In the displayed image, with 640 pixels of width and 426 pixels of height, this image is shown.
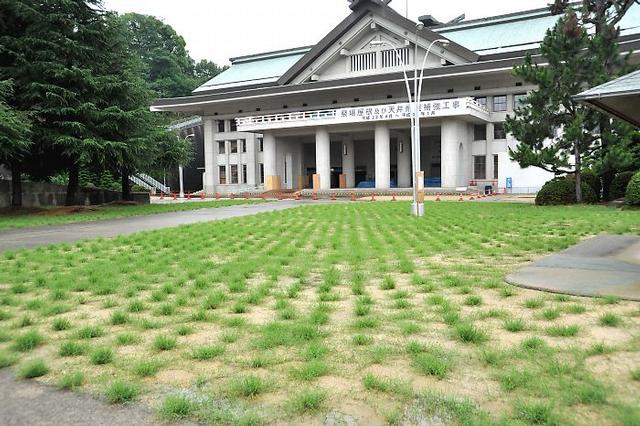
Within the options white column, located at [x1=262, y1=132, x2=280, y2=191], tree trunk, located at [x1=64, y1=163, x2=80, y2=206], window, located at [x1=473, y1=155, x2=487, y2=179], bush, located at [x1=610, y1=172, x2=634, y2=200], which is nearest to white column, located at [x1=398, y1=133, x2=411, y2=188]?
window, located at [x1=473, y1=155, x2=487, y2=179]

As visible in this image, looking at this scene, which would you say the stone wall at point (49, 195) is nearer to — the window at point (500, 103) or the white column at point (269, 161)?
the white column at point (269, 161)

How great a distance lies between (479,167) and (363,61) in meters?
13.6

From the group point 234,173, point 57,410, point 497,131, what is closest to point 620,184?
point 497,131

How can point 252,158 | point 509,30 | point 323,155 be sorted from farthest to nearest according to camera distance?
point 252,158
point 323,155
point 509,30

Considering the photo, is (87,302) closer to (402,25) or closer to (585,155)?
(585,155)

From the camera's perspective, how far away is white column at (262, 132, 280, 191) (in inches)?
1875

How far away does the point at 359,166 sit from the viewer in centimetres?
5491

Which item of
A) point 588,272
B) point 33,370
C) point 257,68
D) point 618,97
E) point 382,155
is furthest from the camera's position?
point 257,68

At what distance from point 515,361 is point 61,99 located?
23.0 m

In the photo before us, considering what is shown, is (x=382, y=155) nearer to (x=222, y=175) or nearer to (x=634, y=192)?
(x=222, y=175)

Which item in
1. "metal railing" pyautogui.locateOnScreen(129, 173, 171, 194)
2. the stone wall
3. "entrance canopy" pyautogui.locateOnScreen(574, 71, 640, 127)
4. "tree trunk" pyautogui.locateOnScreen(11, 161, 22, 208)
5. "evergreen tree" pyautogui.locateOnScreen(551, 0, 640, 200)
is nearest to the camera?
"entrance canopy" pyautogui.locateOnScreen(574, 71, 640, 127)

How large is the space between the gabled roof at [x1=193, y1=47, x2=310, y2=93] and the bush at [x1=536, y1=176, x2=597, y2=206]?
34414 millimetres

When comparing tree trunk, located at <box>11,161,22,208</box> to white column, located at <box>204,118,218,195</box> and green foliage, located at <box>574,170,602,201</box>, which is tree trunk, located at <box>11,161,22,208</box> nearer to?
green foliage, located at <box>574,170,602,201</box>

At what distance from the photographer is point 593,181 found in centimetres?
2409
